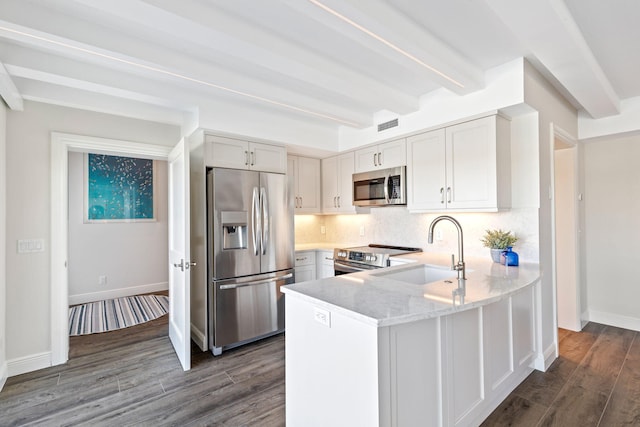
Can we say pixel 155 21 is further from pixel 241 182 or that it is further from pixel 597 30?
pixel 597 30

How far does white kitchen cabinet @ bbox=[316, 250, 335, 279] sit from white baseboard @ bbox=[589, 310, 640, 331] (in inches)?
131

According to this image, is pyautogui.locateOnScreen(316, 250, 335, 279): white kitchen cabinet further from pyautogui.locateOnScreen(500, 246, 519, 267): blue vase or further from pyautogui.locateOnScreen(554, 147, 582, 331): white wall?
pyautogui.locateOnScreen(554, 147, 582, 331): white wall

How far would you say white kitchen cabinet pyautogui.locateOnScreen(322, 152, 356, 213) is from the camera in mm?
4078

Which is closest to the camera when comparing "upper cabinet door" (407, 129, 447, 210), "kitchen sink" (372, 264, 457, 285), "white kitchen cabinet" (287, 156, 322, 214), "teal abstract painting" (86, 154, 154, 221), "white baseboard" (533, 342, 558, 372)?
"kitchen sink" (372, 264, 457, 285)

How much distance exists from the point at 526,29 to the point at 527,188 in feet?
4.77

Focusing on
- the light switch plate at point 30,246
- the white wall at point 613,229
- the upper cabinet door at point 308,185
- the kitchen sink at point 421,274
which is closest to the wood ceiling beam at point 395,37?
the kitchen sink at point 421,274

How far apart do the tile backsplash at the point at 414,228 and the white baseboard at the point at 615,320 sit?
2107mm

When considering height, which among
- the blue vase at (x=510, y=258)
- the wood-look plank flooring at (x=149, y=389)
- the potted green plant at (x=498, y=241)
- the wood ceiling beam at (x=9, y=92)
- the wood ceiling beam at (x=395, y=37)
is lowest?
the wood-look plank flooring at (x=149, y=389)

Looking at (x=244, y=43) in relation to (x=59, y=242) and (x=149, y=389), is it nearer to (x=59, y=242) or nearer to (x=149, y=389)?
(x=59, y=242)

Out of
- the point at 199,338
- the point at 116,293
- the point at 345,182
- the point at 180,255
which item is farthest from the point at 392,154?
the point at 116,293

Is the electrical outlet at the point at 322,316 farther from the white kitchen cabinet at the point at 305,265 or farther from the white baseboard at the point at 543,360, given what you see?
the white kitchen cabinet at the point at 305,265

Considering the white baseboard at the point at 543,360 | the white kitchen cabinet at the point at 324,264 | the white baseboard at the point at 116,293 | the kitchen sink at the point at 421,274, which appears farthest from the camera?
the white baseboard at the point at 116,293

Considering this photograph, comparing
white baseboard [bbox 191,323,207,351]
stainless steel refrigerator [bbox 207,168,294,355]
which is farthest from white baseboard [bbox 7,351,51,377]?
stainless steel refrigerator [bbox 207,168,294,355]

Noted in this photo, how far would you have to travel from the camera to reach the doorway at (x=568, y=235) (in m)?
3.47
